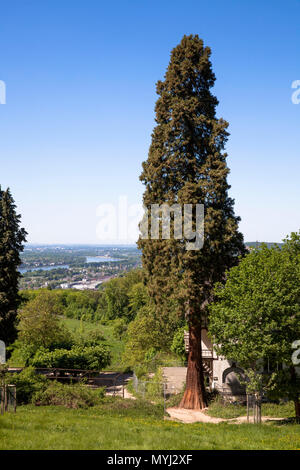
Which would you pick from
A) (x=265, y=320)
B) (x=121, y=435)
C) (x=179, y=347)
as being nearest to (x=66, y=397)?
(x=121, y=435)

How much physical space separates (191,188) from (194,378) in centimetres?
1017

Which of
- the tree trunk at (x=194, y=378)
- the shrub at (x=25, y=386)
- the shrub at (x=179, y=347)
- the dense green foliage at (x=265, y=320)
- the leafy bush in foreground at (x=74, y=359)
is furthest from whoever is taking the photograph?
the shrub at (x=179, y=347)

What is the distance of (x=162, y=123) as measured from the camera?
21.6 m

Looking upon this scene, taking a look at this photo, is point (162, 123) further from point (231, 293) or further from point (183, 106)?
point (231, 293)

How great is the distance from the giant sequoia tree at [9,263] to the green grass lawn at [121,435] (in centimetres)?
1379

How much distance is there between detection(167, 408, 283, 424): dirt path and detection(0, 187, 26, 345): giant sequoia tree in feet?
41.9

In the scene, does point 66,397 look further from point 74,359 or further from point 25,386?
point 74,359

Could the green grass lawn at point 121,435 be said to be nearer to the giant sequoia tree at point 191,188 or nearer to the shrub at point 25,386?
the shrub at point 25,386

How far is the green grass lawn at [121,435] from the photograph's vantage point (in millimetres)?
9922

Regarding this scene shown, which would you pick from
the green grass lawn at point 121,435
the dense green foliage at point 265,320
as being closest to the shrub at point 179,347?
the dense green foliage at point 265,320

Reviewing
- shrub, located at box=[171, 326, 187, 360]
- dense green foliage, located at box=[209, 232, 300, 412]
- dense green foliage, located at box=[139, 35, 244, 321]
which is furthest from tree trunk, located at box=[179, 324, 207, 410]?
shrub, located at box=[171, 326, 187, 360]

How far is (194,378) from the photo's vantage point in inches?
824

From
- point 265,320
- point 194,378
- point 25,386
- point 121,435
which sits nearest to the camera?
point 121,435
